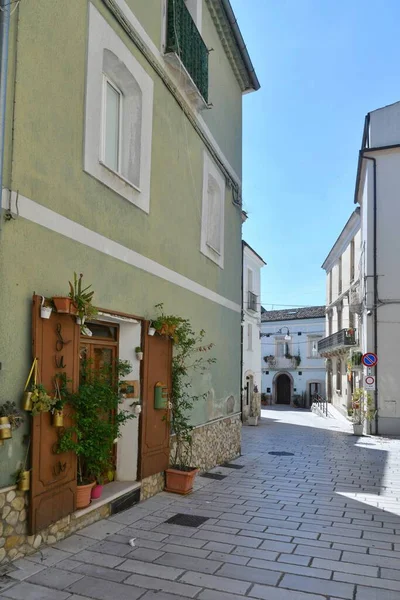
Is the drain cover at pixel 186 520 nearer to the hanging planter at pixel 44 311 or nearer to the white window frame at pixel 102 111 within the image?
the hanging planter at pixel 44 311

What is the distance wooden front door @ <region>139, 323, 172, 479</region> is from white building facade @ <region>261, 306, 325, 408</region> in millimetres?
36066

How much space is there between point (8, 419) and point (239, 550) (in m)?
2.71

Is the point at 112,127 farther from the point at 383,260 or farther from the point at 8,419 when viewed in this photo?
the point at 383,260

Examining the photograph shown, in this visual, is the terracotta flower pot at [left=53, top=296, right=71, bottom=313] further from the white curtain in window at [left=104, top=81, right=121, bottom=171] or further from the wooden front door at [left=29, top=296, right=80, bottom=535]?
the white curtain in window at [left=104, top=81, right=121, bottom=171]

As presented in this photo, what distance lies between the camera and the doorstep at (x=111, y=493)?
541 centimetres

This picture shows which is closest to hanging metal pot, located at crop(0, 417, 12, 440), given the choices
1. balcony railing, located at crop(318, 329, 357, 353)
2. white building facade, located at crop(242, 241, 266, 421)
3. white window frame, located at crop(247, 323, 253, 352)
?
balcony railing, located at crop(318, 329, 357, 353)

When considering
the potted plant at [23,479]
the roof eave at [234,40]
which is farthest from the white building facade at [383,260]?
the potted plant at [23,479]

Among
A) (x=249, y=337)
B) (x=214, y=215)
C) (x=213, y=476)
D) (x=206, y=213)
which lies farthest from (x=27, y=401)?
(x=249, y=337)

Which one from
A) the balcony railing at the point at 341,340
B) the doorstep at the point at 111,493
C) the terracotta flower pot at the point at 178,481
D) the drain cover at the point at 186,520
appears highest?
the balcony railing at the point at 341,340

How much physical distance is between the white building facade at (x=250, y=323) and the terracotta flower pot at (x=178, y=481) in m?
17.7

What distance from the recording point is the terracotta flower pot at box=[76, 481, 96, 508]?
531 cm

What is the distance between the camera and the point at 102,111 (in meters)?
6.34

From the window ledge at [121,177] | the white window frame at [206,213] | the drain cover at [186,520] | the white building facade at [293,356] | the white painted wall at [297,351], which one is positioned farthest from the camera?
the white building facade at [293,356]

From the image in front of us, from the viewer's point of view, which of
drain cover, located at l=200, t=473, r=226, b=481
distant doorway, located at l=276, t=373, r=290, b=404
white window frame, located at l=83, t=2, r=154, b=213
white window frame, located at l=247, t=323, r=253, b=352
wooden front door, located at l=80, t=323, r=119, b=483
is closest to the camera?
white window frame, located at l=83, t=2, r=154, b=213
